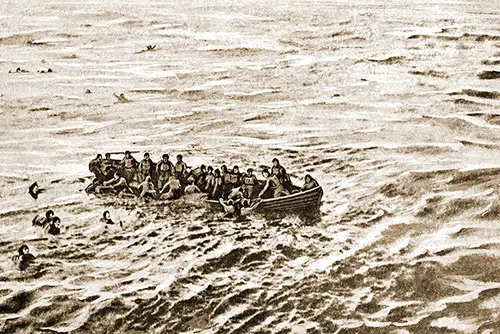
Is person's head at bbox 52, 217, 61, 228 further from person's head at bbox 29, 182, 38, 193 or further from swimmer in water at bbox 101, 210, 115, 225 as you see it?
person's head at bbox 29, 182, 38, 193

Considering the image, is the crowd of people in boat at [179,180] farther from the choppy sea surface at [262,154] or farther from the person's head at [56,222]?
the person's head at [56,222]

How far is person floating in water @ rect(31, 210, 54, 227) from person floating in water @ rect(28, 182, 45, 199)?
Answer: 30 centimetres

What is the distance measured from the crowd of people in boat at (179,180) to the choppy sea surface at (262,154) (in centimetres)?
15

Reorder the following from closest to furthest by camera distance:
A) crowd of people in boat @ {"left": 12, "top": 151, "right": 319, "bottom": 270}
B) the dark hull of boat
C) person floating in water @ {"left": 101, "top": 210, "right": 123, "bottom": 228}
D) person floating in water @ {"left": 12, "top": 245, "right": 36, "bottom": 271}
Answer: person floating in water @ {"left": 12, "top": 245, "right": 36, "bottom": 271}
person floating in water @ {"left": 101, "top": 210, "right": 123, "bottom": 228}
the dark hull of boat
crowd of people in boat @ {"left": 12, "top": 151, "right": 319, "bottom": 270}

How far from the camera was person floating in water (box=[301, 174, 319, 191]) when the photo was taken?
5.95m

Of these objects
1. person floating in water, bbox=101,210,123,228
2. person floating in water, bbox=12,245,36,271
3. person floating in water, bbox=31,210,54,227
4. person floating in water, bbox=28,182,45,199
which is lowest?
person floating in water, bbox=12,245,36,271

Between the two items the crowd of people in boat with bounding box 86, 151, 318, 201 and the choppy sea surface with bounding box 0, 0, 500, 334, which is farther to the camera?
the crowd of people in boat with bounding box 86, 151, 318, 201

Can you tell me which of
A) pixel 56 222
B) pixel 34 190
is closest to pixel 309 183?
pixel 56 222

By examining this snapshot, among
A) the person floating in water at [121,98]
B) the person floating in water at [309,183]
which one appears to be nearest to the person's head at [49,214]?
the person floating in water at [121,98]

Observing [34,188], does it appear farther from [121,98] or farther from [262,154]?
[262,154]

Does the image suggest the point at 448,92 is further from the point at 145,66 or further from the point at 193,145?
the point at 145,66

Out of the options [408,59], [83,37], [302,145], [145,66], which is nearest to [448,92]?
[408,59]

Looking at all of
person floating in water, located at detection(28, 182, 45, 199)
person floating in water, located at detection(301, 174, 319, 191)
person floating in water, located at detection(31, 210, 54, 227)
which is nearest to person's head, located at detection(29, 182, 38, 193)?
person floating in water, located at detection(28, 182, 45, 199)

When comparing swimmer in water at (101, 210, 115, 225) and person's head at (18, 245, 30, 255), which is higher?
swimmer in water at (101, 210, 115, 225)
